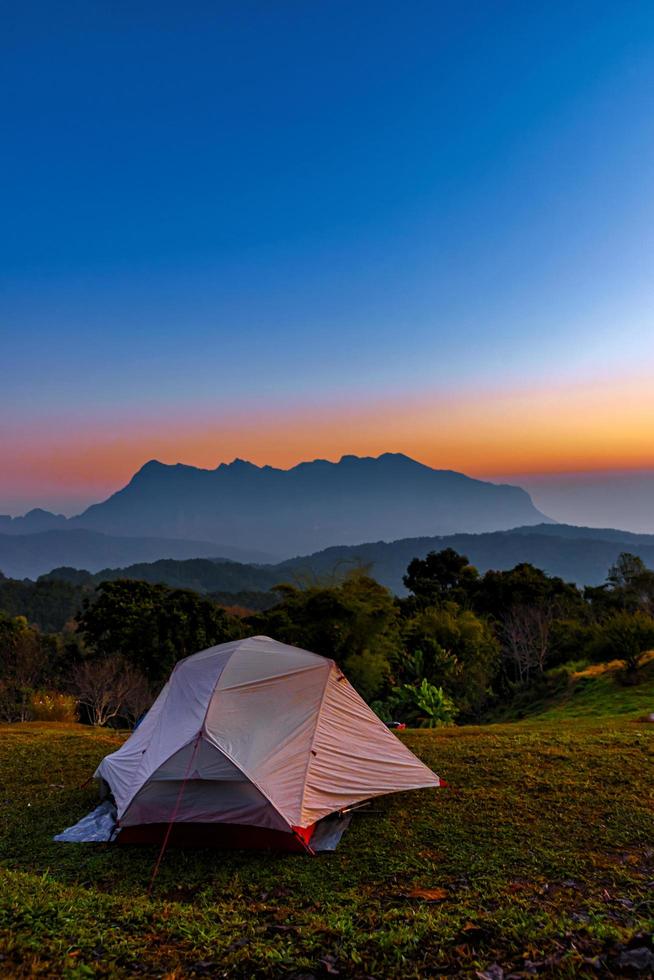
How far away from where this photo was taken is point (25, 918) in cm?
438

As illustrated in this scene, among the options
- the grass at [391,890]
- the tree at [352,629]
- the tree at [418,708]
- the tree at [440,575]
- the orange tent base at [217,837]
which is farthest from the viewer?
the tree at [440,575]

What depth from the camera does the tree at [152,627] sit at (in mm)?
32750

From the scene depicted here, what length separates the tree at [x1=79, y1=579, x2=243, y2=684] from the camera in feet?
107

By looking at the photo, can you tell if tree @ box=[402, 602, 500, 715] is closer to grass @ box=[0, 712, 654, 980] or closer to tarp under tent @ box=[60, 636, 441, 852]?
grass @ box=[0, 712, 654, 980]

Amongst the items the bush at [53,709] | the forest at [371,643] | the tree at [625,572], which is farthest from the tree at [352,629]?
the tree at [625,572]

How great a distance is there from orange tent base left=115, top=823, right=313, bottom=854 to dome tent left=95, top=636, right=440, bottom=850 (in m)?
0.01

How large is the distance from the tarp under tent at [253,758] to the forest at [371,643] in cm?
1215

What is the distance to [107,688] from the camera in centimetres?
2592

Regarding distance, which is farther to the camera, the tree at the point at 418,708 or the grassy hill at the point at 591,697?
the tree at the point at 418,708

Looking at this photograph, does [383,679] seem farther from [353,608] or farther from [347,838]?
[347,838]

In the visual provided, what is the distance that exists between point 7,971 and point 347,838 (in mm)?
3929

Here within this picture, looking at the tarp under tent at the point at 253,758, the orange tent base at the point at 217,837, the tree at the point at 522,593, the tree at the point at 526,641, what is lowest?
the tree at the point at 526,641

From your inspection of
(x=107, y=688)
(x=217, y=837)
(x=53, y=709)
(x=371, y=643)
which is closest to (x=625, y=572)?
(x=371, y=643)

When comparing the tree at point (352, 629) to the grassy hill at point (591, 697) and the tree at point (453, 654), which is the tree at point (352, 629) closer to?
the tree at point (453, 654)
